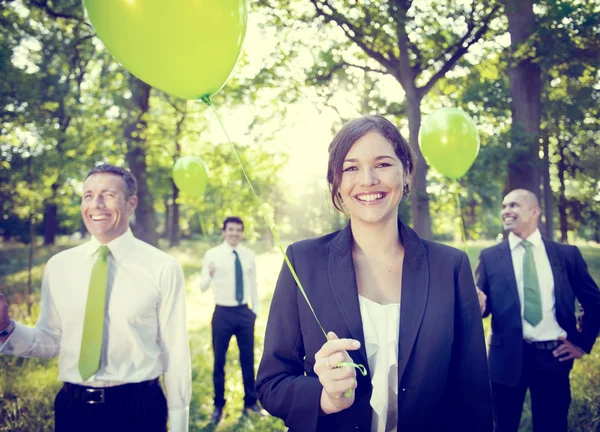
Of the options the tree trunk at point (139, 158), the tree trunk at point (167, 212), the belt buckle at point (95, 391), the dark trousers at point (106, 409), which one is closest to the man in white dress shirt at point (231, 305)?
the dark trousers at point (106, 409)

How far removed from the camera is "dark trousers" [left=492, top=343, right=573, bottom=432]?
124 inches

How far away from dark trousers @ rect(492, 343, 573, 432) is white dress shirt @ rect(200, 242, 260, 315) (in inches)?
127

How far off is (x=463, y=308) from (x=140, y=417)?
198cm

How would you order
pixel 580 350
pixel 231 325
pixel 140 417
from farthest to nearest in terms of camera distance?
pixel 231 325 < pixel 580 350 < pixel 140 417

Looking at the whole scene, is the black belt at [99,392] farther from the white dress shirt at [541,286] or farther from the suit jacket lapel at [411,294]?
the white dress shirt at [541,286]

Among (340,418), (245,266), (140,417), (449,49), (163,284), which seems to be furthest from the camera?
(449,49)

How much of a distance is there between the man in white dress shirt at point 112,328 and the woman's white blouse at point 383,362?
1.41 m

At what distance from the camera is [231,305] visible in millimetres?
5270

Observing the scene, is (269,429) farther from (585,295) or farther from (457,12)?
(457,12)

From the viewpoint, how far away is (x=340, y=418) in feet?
5.14

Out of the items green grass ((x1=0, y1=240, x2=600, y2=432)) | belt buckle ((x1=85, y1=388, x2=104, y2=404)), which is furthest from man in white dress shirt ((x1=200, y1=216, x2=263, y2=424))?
belt buckle ((x1=85, y1=388, x2=104, y2=404))

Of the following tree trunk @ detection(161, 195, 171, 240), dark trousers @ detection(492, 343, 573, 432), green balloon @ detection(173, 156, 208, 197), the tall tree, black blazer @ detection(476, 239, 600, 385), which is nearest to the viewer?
dark trousers @ detection(492, 343, 573, 432)

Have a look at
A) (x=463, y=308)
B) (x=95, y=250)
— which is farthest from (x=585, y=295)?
(x=95, y=250)

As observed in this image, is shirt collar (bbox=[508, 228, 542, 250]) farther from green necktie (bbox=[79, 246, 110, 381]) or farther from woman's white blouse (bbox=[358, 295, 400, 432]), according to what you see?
green necktie (bbox=[79, 246, 110, 381])
